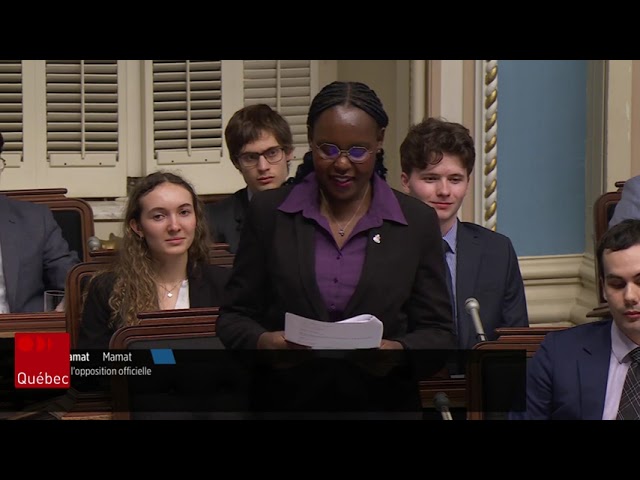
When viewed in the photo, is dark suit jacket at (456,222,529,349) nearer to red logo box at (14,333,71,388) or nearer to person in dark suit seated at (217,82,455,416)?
person in dark suit seated at (217,82,455,416)

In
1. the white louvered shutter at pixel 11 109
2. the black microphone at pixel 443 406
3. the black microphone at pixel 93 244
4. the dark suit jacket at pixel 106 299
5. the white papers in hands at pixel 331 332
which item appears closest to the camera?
the white papers in hands at pixel 331 332

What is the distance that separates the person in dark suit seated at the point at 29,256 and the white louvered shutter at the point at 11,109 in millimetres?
1576

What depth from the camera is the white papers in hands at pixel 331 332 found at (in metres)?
3.46

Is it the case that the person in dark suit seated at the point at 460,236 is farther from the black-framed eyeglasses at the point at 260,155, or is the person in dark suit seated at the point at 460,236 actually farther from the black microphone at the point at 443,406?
the black-framed eyeglasses at the point at 260,155

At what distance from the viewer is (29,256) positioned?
5.26 m

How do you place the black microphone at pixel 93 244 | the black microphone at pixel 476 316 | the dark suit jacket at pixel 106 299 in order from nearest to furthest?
the black microphone at pixel 476 316
the dark suit jacket at pixel 106 299
the black microphone at pixel 93 244

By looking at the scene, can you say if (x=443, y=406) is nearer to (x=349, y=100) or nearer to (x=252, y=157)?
(x=349, y=100)

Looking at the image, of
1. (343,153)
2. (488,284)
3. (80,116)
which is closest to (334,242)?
(343,153)

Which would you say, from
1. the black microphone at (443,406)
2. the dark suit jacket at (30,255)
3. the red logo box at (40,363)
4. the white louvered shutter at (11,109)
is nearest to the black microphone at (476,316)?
the black microphone at (443,406)

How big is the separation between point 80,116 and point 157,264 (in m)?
2.63

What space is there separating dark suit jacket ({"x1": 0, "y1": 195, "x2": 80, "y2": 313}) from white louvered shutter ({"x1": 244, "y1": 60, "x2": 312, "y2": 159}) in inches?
71.3

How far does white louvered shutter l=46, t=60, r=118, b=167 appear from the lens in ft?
22.8
